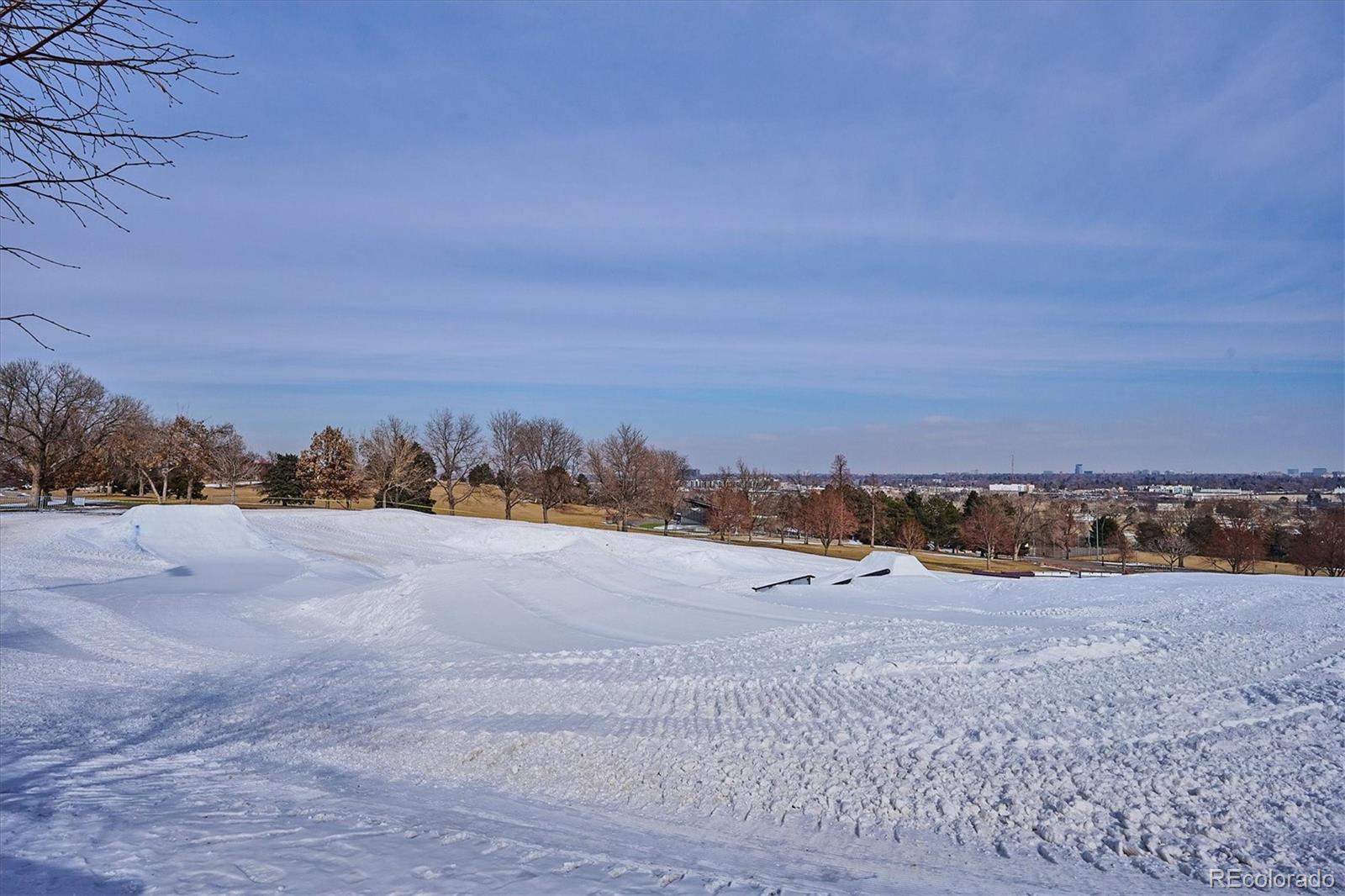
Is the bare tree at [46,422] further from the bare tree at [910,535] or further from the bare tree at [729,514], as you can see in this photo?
the bare tree at [910,535]

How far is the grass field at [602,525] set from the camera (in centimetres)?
4803

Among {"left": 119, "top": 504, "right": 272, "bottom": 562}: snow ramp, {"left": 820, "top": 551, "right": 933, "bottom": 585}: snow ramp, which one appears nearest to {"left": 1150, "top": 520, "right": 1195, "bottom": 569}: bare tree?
{"left": 820, "top": 551, "right": 933, "bottom": 585}: snow ramp

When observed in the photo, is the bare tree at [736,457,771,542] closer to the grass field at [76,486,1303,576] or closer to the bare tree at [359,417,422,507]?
the grass field at [76,486,1303,576]

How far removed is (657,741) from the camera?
8.23 metres

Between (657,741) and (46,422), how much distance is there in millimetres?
47284

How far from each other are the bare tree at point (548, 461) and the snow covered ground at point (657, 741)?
112 feet

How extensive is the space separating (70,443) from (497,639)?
41649 millimetres

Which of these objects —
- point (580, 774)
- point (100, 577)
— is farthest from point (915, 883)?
point (100, 577)

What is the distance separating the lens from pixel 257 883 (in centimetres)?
422

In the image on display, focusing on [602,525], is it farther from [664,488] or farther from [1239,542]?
[1239,542]

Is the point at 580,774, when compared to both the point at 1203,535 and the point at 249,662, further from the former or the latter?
the point at 1203,535

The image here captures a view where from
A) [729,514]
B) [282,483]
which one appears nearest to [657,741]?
[729,514]

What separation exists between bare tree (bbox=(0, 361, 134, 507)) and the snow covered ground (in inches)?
1164

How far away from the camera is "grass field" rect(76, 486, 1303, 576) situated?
48031mm
